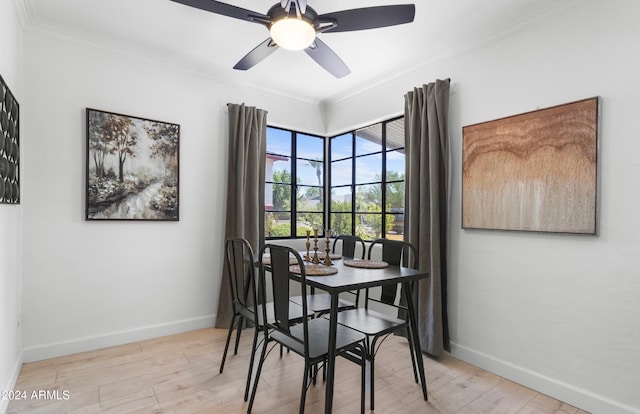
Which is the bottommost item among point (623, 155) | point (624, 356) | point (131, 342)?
point (131, 342)

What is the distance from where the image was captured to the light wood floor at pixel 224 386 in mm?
2051

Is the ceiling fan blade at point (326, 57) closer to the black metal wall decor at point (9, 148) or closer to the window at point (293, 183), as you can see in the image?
the window at point (293, 183)

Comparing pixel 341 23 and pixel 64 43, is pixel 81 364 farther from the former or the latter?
pixel 341 23

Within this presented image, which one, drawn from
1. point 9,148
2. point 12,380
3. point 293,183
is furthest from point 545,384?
point 9,148

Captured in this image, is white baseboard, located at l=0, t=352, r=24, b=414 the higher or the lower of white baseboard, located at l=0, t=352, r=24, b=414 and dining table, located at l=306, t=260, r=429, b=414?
the lower

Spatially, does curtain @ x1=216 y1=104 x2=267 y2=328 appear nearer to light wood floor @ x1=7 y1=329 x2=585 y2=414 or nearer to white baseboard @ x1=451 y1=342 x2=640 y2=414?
light wood floor @ x1=7 y1=329 x2=585 y2=414

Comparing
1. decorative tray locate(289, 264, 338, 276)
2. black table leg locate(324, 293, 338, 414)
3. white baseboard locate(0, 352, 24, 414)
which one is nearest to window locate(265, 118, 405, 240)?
decorative tray locate(289, 264, 338, 276)

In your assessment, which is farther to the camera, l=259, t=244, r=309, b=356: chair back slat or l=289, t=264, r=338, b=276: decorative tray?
l=289, t=264, r=338, b=276: decorative tray

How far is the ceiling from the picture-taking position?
7.65ft

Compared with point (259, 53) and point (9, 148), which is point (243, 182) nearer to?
point (259, 53)

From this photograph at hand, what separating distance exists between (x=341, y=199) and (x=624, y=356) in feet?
9.88

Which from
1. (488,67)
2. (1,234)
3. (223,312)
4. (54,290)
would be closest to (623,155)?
(488,67)

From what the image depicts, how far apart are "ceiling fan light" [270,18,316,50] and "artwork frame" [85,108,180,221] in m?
1.79

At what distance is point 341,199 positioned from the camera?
4.37 metres
